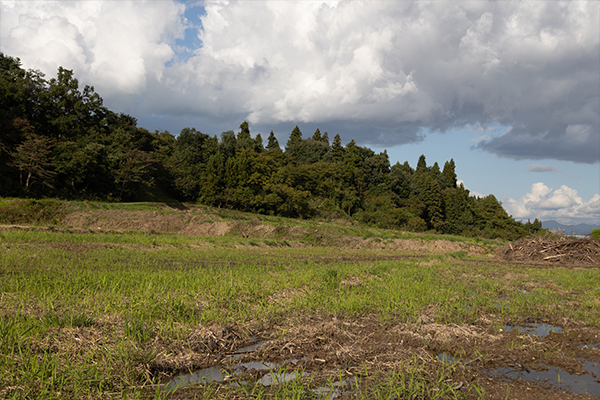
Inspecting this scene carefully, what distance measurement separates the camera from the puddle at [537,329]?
286 inches

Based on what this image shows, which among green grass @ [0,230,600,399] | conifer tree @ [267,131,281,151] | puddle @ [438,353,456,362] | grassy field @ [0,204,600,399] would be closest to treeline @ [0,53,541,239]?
conifer tree @ [267,131,281,151]

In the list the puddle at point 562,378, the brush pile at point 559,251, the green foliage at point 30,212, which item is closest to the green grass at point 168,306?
the puddle at point 562,378

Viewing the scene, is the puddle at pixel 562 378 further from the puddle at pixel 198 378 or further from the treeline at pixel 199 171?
the treeline at pixel 199 171

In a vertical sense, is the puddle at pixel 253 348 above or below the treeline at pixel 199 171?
below

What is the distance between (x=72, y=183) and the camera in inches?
1543

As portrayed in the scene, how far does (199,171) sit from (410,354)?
196ft

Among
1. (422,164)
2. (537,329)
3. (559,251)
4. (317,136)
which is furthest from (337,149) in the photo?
(537,329)

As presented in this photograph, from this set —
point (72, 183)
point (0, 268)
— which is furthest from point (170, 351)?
point (72, 183)

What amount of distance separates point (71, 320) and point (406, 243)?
95.8 feet

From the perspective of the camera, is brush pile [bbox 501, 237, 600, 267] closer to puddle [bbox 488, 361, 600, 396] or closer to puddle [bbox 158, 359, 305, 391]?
puddle [bbox 488, 361, 600, 396]

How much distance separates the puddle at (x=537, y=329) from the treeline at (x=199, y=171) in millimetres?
40278

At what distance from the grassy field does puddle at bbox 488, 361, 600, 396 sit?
6.9 inches

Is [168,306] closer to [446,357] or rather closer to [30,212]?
[446,357]

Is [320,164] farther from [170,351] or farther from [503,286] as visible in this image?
[170,351]
